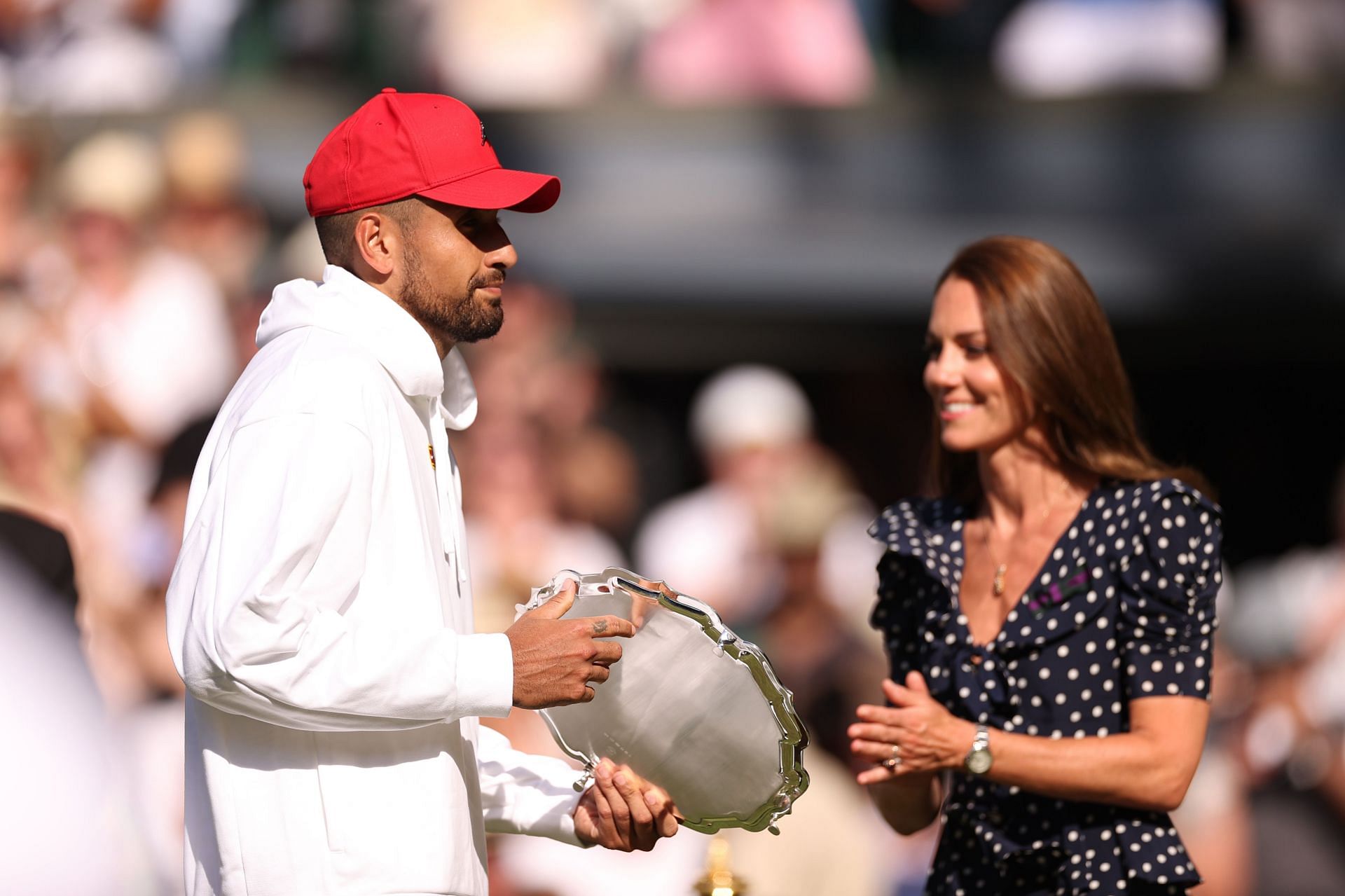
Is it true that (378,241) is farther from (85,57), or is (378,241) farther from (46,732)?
(85,57)

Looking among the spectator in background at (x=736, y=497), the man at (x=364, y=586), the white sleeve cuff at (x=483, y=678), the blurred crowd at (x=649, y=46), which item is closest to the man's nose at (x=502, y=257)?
the man at (x=364, y=586)

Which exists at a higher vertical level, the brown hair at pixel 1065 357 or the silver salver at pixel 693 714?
the brown hair at pixel 1065 357

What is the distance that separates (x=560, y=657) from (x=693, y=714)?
0.39 meters

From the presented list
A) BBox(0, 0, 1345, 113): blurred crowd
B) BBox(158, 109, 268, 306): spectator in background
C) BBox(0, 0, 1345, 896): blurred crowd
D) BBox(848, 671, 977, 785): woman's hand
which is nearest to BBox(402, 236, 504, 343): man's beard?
BBox(848, 671, 977, 785): woman's hand

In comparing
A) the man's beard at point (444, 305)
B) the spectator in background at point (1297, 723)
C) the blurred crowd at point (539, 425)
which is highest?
the man's beard at point (444, 305)

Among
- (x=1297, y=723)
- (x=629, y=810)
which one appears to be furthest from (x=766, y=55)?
(x=629, y=810)

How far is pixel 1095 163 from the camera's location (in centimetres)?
770

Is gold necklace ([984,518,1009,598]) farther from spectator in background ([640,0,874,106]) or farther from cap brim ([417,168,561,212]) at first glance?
spectator in background ([640,0,874,106])

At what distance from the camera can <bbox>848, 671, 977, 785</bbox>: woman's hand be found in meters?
2.78

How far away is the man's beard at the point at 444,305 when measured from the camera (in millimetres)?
2586

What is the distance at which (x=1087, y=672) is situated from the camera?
291 cm

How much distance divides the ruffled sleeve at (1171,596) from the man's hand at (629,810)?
33.0 inches

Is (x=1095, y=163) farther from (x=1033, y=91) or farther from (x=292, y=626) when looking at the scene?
(x=292, y=626)

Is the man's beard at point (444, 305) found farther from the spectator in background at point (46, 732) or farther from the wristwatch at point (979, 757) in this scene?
the spectator in background at point (46, 732)
